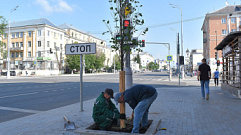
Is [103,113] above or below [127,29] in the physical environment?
below

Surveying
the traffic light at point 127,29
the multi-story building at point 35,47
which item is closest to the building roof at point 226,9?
the multi-story building at point 35,47

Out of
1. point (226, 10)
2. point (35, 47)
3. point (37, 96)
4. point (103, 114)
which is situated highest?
point (226, 10)


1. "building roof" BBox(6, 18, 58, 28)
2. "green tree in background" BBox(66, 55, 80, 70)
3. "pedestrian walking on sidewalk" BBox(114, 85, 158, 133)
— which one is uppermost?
"building roof" BBox(6, 18, 58, 28)

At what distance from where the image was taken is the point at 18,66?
62750mm

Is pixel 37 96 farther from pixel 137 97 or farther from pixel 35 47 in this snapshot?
pixel 35 47

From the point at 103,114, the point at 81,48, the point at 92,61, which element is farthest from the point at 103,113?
the point at 92,61

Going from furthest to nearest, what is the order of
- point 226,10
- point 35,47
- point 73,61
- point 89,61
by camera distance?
1. point 89,61
2. point 73,61
3. point 35,47
4. point 226,10

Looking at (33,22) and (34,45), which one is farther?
(33,22)

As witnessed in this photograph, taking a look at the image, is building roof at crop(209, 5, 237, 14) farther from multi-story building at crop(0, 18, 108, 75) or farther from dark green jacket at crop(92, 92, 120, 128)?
dark green jacket at crop(92, 92, 120, 128)

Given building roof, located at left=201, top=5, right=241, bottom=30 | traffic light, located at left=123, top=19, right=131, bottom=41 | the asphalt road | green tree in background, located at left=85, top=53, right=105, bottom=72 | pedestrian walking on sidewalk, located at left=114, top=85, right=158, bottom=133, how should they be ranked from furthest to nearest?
green tree in background, located at left=85, top=53, right=105, bottom=72, building roof, located at left=201, top=5, right=241, bottom=30, the asphalt road, traffic light, located at left=123, top=19, right=131, bottom=41, pedestrian walking on sidewalk, located at left=114, top=85, right=158, bottom=133

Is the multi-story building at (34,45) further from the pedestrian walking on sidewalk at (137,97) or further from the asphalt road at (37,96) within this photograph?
the pedestrian walking on sidewalk at (137,97)

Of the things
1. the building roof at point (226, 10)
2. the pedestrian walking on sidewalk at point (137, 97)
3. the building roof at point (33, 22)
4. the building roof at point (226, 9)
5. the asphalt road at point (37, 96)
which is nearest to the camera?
the pedestrian walking on sidewalk at point (137, 97)

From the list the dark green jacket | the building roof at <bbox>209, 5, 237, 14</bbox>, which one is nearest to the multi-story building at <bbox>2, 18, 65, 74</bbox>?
the building roof at <bbox>209, 5, 237, 14</bbox>

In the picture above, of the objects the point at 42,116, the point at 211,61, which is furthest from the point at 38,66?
the point at 42,116
